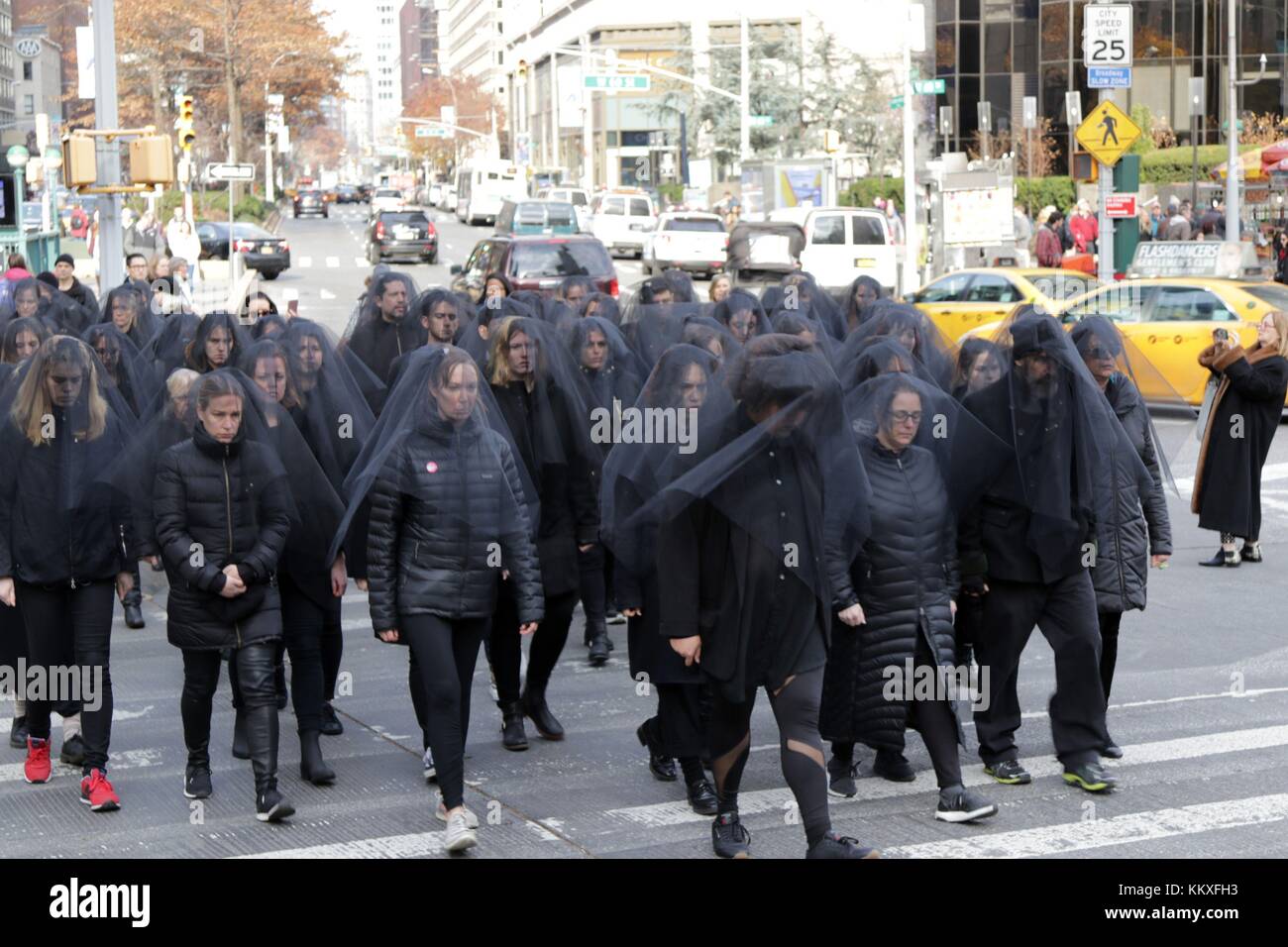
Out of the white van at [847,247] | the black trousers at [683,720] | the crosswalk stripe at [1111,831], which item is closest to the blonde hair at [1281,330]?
the crosswalk stripe at [1111,831]

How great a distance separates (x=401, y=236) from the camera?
162ft

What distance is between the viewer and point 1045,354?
7.37 m

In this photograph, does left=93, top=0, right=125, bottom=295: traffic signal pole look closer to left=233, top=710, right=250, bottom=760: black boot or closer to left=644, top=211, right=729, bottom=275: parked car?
left=233, top=710, right=250, bottom=760: black boot

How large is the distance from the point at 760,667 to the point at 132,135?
14.7m

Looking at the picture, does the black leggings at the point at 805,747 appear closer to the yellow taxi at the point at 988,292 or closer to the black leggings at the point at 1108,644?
the black leggings at the point at 1108,644

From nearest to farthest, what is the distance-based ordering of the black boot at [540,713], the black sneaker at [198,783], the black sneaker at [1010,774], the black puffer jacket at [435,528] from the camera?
the black puffer jacket at [435,528] < the black sneaker at [198,783] < the black sneaker at [1010,774] < the black boot at [540,713]

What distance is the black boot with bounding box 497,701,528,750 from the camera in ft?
27.5

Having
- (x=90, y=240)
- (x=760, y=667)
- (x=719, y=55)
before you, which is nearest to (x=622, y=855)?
(x=760, y=667)

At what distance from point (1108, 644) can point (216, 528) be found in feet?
13.0

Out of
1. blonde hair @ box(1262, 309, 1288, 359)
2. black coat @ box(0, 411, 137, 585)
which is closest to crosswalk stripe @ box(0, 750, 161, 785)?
black coat @ box(0, 411, 137, 585)

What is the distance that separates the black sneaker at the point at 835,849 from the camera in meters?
6.24

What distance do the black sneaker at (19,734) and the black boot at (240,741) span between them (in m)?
1.07

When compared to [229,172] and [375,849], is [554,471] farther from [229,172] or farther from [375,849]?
[229,172]

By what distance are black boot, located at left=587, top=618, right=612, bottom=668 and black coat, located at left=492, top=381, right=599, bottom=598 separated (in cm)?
154
